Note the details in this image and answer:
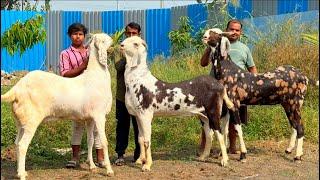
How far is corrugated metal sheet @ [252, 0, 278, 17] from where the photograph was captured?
16.1 m

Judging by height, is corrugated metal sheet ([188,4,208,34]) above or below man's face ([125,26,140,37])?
above

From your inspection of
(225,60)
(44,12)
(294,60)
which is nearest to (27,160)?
(225,60)

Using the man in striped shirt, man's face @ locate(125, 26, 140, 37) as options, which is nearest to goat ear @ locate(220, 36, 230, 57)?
man's face @ locate(125, 26, 140, 37)

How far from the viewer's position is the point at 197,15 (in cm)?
1830

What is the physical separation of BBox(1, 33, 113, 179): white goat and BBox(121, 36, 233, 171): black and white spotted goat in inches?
11.5

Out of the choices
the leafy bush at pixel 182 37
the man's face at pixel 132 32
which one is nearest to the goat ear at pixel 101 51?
the man's face at pixel 132 32

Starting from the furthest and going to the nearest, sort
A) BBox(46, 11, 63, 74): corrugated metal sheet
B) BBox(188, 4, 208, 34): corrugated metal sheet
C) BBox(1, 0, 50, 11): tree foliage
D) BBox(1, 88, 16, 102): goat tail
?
1. BBox(1, 0, 50, 11): tree foliage
2. BBox(46, 11, 63, 74): corrugated metal sheet
3. BBox(188, 4, 208, 34): corrugated metal sheet
4. BBox(1, 88, 16, 102): goat tail

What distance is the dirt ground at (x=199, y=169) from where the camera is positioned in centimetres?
670

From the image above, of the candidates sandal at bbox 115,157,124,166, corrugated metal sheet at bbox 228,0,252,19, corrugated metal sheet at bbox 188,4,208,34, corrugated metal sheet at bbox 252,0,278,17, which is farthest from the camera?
corrugated metal sheet at bbox 188,4,208,34

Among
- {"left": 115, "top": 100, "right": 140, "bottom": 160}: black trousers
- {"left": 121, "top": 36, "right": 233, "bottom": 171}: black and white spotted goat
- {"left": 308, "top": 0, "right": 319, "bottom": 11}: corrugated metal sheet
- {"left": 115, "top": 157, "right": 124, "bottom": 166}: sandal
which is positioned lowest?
{"left": 115, "top": 157, "right": 124, "bottom": 166}: sandal

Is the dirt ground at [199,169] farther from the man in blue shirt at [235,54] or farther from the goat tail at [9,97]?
the goat tail at [9,97]

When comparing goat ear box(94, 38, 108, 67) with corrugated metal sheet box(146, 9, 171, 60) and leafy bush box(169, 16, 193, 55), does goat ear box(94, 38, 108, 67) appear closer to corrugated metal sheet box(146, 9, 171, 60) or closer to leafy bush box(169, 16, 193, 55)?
leafy bush box(169, 16, 193, 55)

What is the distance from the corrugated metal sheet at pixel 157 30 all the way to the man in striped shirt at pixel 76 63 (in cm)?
1235

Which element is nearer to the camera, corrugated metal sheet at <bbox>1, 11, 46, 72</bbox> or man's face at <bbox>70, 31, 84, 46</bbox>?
man's face at <bbox>70, 31, 84, 46</bbox>
